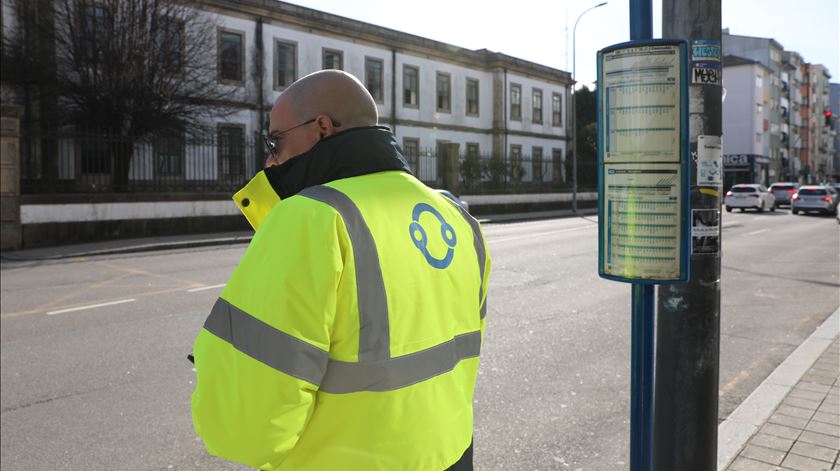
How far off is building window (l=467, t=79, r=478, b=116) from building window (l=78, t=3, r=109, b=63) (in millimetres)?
22683

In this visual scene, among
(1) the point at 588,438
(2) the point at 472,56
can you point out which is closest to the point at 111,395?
(1) the point at 588,438

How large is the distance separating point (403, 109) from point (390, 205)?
35.4 meters

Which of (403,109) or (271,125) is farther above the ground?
(403,109)

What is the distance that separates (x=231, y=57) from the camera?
2933cm

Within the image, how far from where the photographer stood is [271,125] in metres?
1.96

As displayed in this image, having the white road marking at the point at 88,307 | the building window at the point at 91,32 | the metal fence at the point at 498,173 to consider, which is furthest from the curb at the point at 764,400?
the metal fence at the point at 498,173

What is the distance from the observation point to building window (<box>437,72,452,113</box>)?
38.7m

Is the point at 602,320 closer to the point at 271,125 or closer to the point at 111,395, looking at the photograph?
the point at 111,395

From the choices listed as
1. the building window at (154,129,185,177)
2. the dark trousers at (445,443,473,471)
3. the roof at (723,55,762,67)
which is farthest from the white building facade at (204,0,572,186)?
the roof at (723,55,762,67)

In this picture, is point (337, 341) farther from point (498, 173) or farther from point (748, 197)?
point (748, 197)

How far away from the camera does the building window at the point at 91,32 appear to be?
2169cm

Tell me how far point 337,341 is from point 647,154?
1.45 m

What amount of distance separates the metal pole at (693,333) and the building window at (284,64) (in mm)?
29648

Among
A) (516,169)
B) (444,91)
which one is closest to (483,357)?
→ (516,169)
